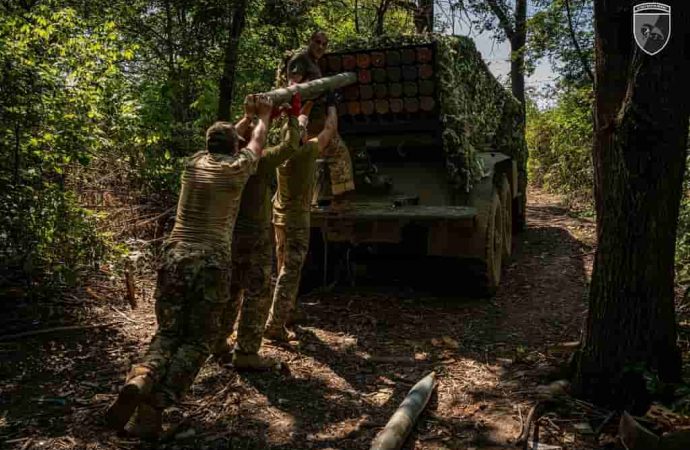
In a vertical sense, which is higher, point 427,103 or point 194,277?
point 427,103

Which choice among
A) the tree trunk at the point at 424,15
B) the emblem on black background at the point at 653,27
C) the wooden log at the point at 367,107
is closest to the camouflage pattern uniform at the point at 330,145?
the wooden log at the point at 367,107

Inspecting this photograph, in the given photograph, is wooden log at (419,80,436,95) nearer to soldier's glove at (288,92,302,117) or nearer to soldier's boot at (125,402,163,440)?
soldier's glove at (288,92,302,117)

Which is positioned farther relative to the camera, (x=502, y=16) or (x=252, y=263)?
(x=502, y=16)

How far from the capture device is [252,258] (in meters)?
4.29

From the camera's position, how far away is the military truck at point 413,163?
6027mm

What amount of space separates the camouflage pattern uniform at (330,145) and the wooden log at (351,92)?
32cm

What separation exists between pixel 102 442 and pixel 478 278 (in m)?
4.10

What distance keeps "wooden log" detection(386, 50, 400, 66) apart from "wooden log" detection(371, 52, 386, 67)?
46mm

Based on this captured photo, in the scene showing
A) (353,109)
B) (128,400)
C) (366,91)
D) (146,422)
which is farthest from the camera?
(353,109)

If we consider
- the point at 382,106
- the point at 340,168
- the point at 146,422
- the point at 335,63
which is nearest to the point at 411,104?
the point at 382,106

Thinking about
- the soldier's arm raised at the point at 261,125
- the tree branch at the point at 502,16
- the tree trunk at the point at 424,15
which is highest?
the tree branch at the point at 502,16

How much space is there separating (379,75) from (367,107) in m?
0.37

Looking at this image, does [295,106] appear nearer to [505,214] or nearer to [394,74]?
[394,74]

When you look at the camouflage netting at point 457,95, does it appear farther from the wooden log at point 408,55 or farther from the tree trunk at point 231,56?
the tree trunk at point 231,56
